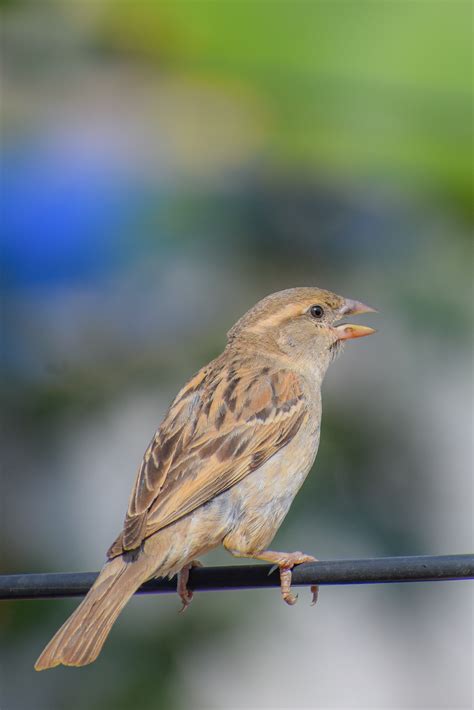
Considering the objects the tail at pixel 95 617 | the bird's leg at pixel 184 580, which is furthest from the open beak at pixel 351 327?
the tail at pixel 95 617

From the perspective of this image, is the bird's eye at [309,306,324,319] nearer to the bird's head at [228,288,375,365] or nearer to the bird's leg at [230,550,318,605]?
the bird's head at [228,288,375,365]

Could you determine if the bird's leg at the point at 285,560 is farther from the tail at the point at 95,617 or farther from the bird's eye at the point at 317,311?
the bird's eye at the point at 317,311

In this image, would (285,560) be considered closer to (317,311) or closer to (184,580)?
(184,580)

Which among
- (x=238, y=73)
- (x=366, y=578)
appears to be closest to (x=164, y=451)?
(x=366, y=578)

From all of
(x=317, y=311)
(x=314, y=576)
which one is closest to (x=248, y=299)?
(x=317, y=311)

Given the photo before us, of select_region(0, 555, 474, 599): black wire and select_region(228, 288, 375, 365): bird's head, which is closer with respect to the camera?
select_region(0, 555, 474, 599): black wire

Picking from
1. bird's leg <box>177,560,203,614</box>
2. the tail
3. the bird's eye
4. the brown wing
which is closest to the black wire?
the tail
